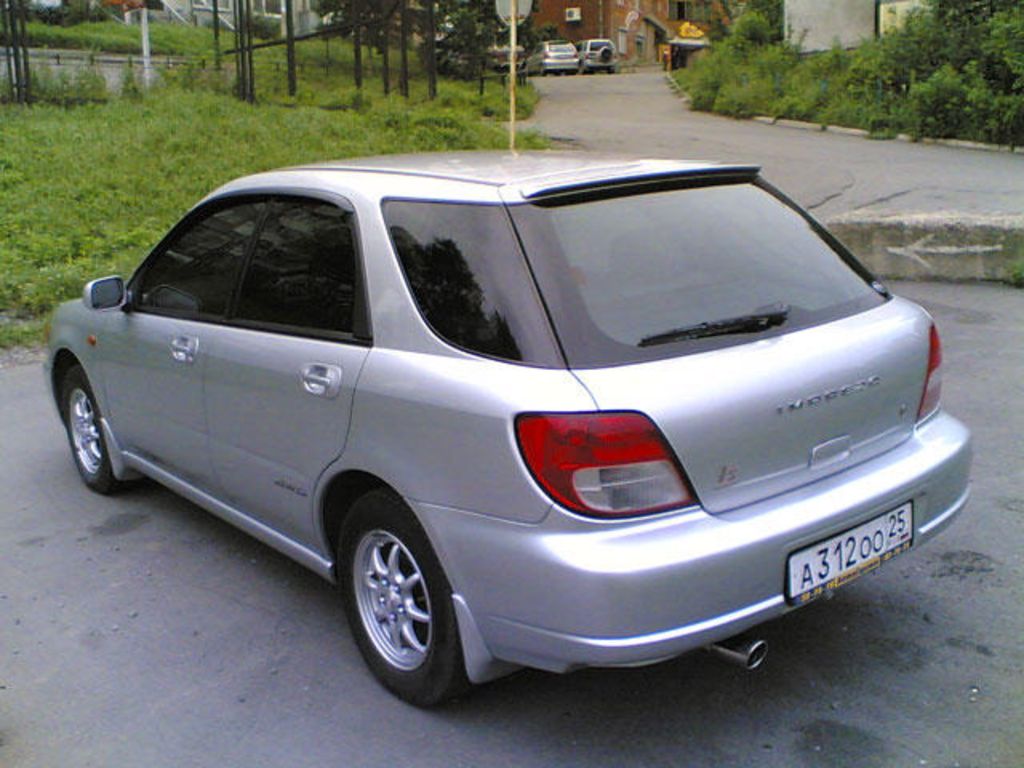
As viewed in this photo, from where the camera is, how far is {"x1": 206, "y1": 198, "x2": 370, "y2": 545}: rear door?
3.58 meters

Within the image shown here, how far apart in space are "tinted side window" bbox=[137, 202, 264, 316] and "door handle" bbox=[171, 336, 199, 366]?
0.11 meters

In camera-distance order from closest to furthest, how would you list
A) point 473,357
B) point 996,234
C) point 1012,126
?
point 473,357, point 996,234, point 1012,126

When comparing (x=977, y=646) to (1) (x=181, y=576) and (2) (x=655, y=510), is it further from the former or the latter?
(1) (x=181, y=576)

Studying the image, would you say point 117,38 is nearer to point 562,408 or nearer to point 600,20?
point 562,408

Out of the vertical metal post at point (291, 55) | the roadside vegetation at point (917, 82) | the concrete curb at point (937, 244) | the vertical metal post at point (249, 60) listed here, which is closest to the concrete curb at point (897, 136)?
the roadside vegetation at point (917, 82)

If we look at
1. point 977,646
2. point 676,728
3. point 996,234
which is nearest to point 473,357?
point 676,728

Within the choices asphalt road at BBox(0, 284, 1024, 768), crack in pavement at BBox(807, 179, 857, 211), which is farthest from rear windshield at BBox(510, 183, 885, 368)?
crack in pavement at BBox(807, 179, 857, 211)

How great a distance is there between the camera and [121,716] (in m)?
3.50

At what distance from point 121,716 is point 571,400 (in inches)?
72.1

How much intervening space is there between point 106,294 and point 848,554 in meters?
3.42

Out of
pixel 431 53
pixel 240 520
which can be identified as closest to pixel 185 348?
pixel 240 520

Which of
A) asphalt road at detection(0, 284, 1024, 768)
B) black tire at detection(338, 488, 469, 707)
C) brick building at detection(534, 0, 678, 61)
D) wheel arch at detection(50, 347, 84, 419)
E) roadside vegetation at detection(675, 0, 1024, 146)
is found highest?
brick building at detection(534, 0, 678, 61)

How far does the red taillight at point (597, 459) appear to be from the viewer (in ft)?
9.43

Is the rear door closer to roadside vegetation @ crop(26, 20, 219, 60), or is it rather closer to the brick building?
roadside vegetation @ crop(26, 20, 219, 60)
